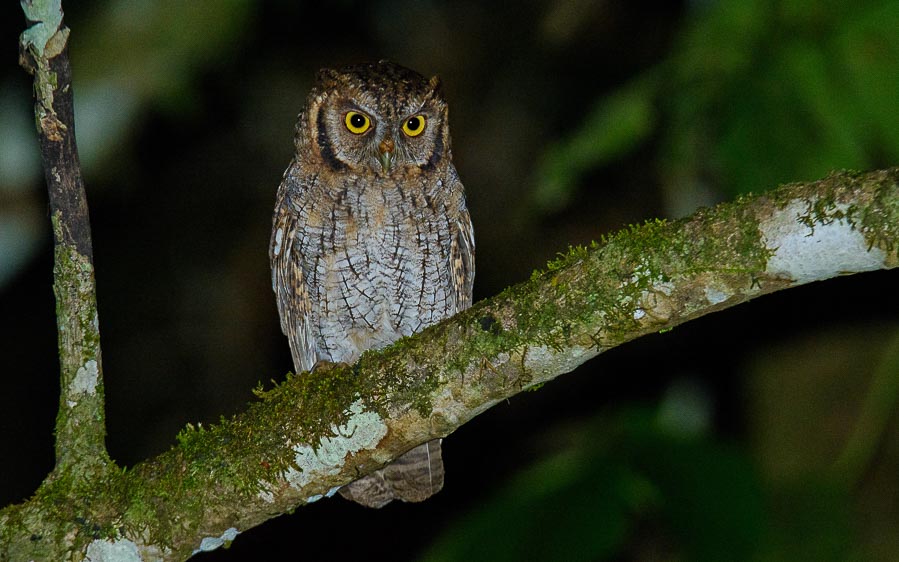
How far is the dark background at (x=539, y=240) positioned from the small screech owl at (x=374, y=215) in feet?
1.58

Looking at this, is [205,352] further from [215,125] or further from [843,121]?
[843,121]

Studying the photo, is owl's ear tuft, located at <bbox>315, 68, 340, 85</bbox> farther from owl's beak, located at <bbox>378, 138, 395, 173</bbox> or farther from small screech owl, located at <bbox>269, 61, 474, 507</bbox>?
owl's beak, located at <bbox>378, 138, 395, 173</bbox>

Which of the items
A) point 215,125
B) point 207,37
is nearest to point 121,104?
point 207,37

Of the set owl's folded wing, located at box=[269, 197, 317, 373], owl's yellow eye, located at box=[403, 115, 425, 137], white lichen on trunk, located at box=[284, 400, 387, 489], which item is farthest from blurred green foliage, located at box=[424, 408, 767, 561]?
owl's yellow eye, located at box=[403, 115, 425, 137]

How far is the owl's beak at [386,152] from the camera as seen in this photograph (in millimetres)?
Result: 3771

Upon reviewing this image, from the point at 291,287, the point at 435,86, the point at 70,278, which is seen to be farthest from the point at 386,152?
the point at 70,278

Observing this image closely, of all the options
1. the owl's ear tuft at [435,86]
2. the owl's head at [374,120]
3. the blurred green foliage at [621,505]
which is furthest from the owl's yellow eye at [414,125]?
the blurred green foliage at [621,505]

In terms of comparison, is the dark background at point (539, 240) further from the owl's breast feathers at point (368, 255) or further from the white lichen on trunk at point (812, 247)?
the white lichen on trunk at point (812, 247)

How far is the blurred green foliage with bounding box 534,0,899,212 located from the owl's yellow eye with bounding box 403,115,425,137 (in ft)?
2.29

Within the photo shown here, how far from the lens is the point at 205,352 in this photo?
6133mm

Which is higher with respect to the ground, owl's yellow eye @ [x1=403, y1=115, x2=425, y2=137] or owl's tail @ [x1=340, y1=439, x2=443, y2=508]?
owl's yellow eye @ [x1=403, y1=115, x2=425, y2=137]

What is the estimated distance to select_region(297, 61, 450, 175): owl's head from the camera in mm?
3812

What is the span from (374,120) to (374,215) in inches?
14.6

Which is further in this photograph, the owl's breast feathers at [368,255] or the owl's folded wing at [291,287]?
the owl's folded wing at [291,287]
